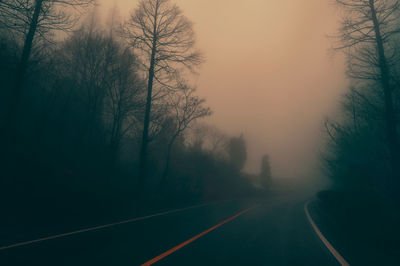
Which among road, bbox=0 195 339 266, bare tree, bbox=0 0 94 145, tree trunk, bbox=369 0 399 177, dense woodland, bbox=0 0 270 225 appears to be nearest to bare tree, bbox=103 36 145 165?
dense woodland, bbox=0 0 270 225

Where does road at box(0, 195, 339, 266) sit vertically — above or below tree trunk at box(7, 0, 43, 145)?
below

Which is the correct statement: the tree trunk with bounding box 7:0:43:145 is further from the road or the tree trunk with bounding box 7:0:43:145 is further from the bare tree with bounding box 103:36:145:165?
the road

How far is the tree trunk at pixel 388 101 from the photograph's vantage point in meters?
9.86

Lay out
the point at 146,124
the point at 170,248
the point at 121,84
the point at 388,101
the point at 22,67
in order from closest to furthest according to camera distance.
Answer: the point at 170,248
the point at 388,101
the point at 22,67
the point at 146,124
the point at 121,84

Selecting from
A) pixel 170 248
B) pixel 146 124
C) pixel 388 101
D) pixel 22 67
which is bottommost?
pixel 170 248

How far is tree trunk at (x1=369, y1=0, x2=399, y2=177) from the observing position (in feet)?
32.3

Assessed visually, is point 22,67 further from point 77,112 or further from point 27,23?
point 77,112

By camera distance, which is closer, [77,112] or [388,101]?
[388,101]

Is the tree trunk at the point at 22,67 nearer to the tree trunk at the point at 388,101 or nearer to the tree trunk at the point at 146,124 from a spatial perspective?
the tree trunk at the point at 146,124

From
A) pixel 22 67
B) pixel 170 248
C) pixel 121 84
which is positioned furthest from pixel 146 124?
pixel 170 248

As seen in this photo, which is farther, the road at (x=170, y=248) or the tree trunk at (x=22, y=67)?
the tree trunk at (x=22, y=67)

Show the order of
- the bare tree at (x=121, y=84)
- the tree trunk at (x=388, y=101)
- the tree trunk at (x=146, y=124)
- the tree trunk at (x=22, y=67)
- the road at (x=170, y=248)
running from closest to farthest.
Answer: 1. the road at (x=170, y=248)
2. the tree trunk at (x=388, y=101)
3. the tree trunk at (x=22, y=67)
4. the tree trunk at (x=146, y=124)
5. the bare tree at (x=121, y=84)

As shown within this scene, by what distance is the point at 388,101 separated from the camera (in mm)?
10391

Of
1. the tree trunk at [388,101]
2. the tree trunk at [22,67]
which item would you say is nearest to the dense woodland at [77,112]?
the tree trunk at [22,67]
